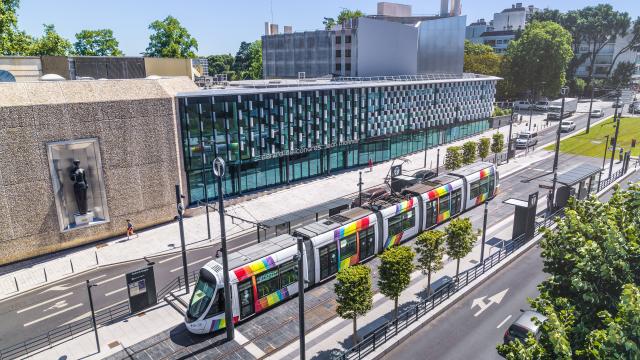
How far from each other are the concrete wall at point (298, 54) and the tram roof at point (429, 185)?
130ft

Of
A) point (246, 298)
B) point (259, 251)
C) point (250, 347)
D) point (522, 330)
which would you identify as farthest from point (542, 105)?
point (250, 347)

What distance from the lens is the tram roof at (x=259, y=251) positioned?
22250 mm

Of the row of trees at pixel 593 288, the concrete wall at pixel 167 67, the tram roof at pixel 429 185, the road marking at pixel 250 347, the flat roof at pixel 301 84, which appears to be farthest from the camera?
the concrete wall at pixel 167 67

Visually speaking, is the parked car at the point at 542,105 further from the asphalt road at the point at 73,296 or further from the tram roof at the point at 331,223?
the tram roof at the point at 331,223

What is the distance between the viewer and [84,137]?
32719 millimetres

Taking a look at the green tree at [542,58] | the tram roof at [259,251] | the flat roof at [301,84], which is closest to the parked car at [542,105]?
the green tree at [542,58]

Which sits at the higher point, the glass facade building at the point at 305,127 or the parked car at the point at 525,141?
the glass facade building at the point at 305,127

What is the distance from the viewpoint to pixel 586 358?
42.0 feet

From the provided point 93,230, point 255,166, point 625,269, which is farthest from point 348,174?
point 625,269

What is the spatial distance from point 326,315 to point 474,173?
834 inches

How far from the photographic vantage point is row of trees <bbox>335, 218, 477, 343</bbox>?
19750 mm

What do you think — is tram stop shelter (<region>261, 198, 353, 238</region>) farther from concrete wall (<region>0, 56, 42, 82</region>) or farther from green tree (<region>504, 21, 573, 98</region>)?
green tree (<region>504, 21, 573, 98</region>)

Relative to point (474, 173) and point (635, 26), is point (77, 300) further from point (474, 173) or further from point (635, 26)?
point (635, 26)

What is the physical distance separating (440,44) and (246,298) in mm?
64114
